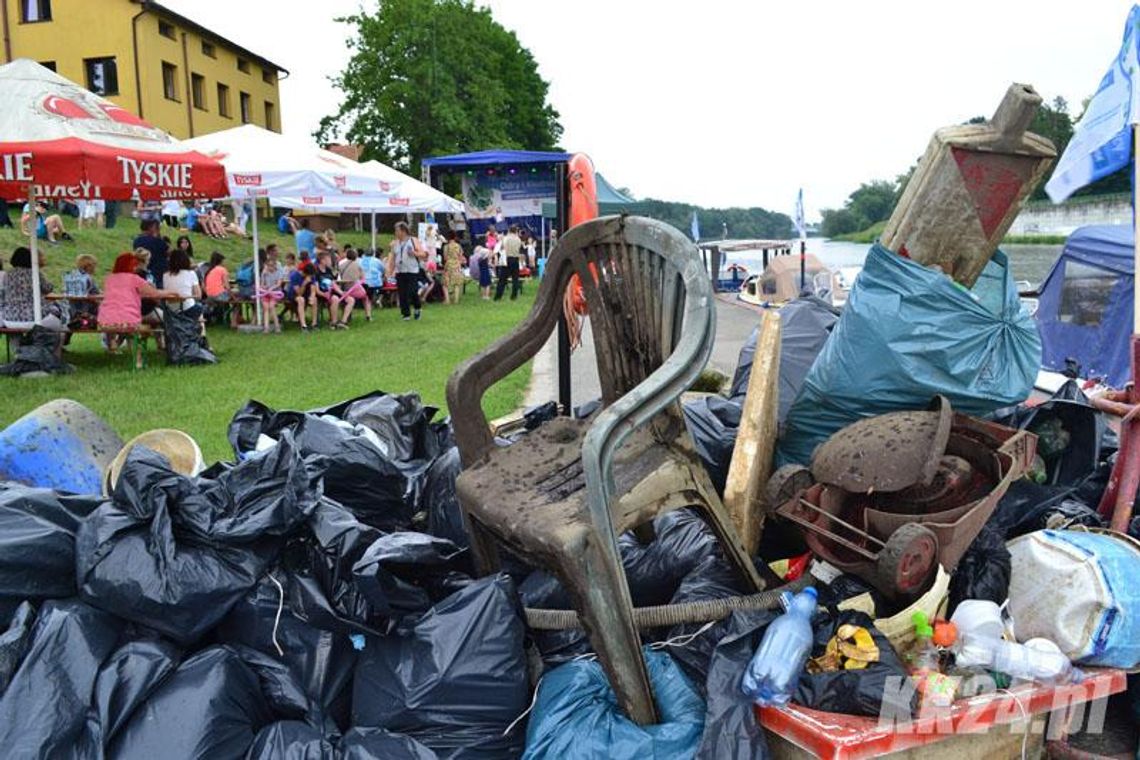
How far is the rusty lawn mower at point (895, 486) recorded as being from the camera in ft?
8.54

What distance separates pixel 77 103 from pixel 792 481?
8119 millimetres

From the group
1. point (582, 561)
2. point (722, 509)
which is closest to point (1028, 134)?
point (722, 509)

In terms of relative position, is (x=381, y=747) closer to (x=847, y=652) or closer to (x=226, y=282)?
(x=847, y=652)

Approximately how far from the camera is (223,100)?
122 ft

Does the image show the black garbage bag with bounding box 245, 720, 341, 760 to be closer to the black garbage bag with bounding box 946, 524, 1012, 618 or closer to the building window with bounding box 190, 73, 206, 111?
the black garbage bag with bounding box 946, 524, 1012, 618

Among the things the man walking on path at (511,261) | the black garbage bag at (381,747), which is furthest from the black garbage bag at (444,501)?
the man walking on path at (511,261)

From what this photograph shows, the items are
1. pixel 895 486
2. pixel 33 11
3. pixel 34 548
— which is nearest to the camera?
pixel 34 548

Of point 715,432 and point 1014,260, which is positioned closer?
point 715,432

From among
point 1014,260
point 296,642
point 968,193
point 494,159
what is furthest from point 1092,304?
point 494,159

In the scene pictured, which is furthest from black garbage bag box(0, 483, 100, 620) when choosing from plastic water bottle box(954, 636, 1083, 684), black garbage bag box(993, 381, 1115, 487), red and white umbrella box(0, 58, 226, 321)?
red and white umbrella box(0, 58, 226, 321)

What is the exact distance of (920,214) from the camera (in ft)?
10.7

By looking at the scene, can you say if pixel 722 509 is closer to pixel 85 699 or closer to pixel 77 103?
pixel 85 699

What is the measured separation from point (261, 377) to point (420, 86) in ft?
118

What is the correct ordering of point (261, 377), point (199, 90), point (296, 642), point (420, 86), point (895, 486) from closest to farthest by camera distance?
point (296, 642) → point (895, 486) → point (261, 377) → point (199, 90) → point (420, 86)
